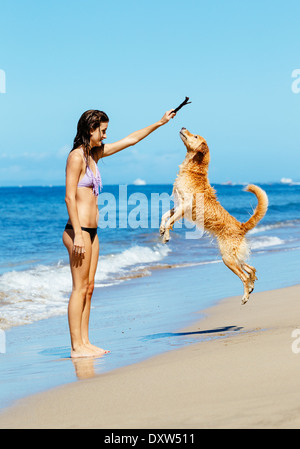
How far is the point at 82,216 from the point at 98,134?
28.7 inches

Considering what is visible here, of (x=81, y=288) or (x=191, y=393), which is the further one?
(x=81, y=288)

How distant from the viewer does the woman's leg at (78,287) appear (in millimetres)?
4711

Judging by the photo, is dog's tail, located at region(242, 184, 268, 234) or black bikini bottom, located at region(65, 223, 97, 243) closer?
black bikini bottom, located at region(65, 223, 97, 243)

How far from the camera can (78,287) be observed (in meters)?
4.82

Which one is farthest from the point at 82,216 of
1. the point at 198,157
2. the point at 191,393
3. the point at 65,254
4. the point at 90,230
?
the point at 65,254

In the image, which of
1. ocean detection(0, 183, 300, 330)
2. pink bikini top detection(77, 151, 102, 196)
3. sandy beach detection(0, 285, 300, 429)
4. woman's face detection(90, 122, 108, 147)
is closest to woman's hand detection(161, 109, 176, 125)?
woman's face detection(90, 122, 108, 147)

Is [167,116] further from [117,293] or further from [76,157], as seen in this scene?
[117,293]

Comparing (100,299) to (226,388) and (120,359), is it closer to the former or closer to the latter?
(120,359)

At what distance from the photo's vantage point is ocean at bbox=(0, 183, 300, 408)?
454cm

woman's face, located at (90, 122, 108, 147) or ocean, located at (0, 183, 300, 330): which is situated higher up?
woman's face, located at (90, 122, 108, 147)

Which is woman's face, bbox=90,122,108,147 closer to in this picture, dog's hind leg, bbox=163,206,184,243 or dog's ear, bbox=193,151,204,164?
dog's hind leg, bbox=163,206,184,243

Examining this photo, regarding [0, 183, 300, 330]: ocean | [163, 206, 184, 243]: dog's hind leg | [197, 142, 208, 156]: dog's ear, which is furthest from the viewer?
[0, 183, 300, 330]: ocean

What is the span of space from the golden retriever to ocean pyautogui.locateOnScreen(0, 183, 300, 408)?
21 cm
